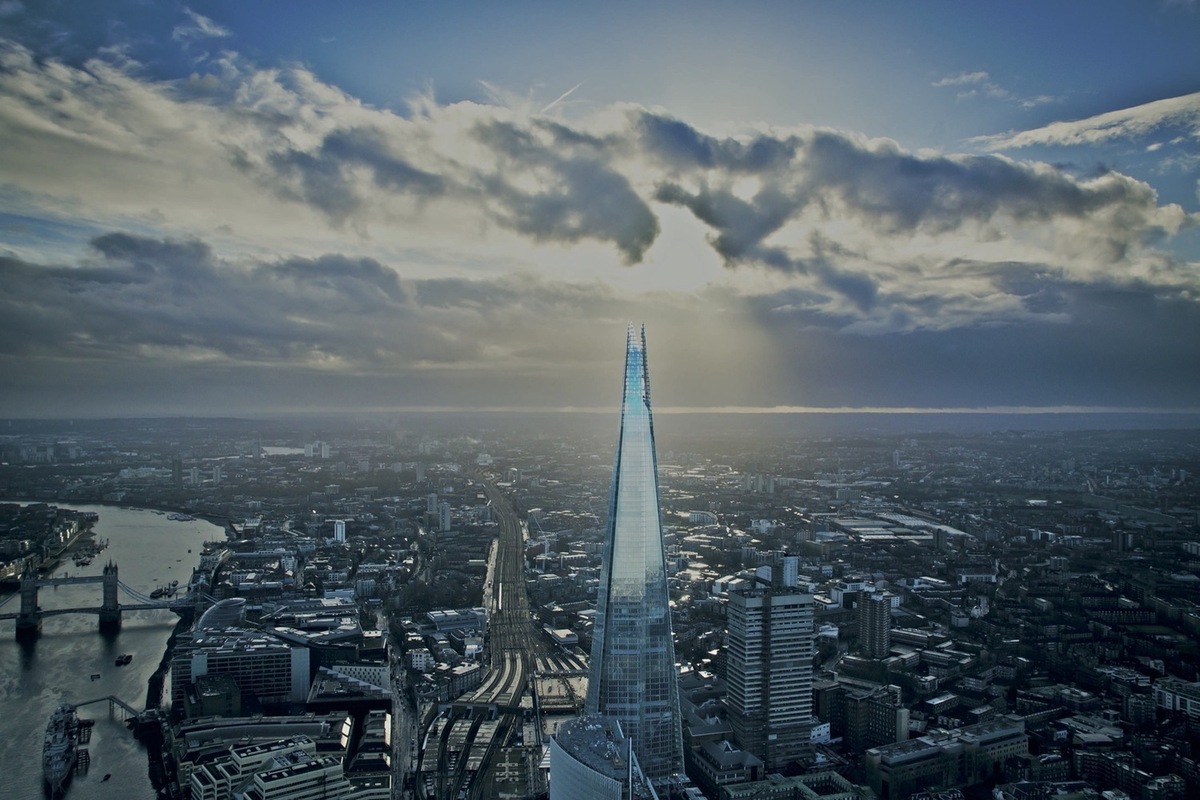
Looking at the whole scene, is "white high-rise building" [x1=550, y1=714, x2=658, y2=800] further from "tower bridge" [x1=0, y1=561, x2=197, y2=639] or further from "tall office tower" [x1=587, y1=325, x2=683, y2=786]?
"tower bridge" [x1=0, y1=561, x2=197, y2=639]

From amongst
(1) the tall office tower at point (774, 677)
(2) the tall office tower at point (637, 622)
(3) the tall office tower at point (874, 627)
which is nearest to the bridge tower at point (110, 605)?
(2) the tall office tower at point (637, 622)

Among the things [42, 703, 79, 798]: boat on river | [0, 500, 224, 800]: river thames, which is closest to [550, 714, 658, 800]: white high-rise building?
[0, 500, 224, 800]: river thames

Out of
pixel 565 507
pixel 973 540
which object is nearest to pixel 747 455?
pixel 565 507

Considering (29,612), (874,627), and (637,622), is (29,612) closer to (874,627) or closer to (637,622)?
(637,622)

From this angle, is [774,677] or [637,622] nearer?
[637,622]

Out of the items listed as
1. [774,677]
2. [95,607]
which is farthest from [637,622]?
[95,607]

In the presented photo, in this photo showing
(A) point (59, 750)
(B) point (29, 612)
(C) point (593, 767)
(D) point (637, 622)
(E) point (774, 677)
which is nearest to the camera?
(C) point (593, 767)
